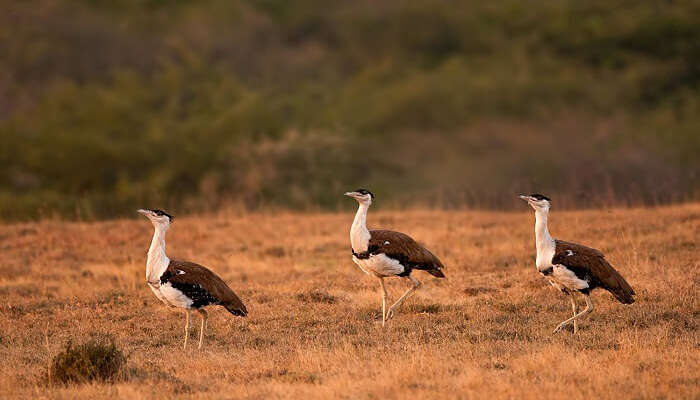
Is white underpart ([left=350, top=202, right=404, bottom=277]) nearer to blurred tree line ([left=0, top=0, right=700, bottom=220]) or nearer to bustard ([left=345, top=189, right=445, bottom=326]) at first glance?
bustard ([left=345, top=189, right=445, bottom=326])

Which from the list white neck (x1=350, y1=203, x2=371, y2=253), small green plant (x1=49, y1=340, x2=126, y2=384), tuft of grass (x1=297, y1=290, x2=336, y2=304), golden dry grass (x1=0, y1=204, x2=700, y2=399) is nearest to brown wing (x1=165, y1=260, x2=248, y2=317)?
Result: golden dry grass (x1=0, y1=204, x2=700, y2=399)

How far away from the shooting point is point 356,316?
11.0 metres

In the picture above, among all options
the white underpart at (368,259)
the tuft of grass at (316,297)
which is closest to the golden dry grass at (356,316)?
the tuft of grass at (316,297)

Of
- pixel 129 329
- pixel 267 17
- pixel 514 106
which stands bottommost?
pixel 129 329

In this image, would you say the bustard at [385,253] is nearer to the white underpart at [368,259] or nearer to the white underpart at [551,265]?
the white underpart at [368,259]

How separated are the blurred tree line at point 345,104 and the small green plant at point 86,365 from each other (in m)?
13.1

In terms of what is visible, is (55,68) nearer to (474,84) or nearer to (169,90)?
(169,90)

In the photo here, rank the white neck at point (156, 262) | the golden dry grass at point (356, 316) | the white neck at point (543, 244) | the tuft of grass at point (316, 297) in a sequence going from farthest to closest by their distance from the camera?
the tuft of grass at point (316, 297)
the white neck at point (543, 244)
the white neck at point (156, 262)
the golden dry grass at point (356, 316)

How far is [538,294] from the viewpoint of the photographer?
11.6m

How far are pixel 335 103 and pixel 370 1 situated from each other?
6.47m

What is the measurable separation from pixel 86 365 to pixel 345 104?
27.5 metres

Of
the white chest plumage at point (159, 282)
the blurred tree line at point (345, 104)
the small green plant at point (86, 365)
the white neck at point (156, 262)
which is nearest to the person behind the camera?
the small green plant at point (86, 365)

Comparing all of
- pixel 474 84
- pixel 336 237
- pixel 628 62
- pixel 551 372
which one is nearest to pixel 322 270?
pixel 336 237

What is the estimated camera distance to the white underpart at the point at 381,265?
421 inches
